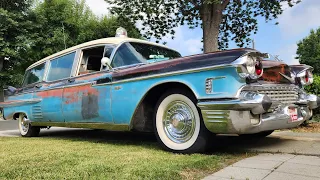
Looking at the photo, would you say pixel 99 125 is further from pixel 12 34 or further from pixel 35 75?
pixel 12 34

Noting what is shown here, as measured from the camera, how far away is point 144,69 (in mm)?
4246

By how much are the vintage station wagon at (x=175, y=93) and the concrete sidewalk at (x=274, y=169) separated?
1.16 ft

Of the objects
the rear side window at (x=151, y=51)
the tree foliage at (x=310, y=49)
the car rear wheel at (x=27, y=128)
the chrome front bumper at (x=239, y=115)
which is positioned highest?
the tree foliage at (x=310, y=49)

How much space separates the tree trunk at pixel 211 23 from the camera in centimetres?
1155

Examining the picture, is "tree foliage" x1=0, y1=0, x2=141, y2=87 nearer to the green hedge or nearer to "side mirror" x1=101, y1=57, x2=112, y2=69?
the green hedge

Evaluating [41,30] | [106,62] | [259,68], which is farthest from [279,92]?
[41,30]

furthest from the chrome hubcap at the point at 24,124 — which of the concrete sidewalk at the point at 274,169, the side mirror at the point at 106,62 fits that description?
the concrete sidewalk at the point at 274,169

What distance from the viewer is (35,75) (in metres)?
6.87

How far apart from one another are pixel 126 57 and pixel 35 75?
2934 mm

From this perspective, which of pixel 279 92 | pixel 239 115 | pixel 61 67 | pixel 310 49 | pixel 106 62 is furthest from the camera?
pixel 310 49

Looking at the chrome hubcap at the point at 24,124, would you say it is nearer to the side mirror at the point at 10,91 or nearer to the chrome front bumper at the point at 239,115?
the side mirror at the point at 10,91

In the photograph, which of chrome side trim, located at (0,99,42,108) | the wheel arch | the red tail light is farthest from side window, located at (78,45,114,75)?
the red tail light

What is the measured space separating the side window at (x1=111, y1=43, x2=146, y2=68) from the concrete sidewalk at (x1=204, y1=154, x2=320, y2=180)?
7.28 feet

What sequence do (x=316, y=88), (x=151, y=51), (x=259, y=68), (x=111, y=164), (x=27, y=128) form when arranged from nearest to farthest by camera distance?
(x=111, y=164), (x=259, y=68), (x=151, y=51), (x=27, y=128), (x=316, y=88)
